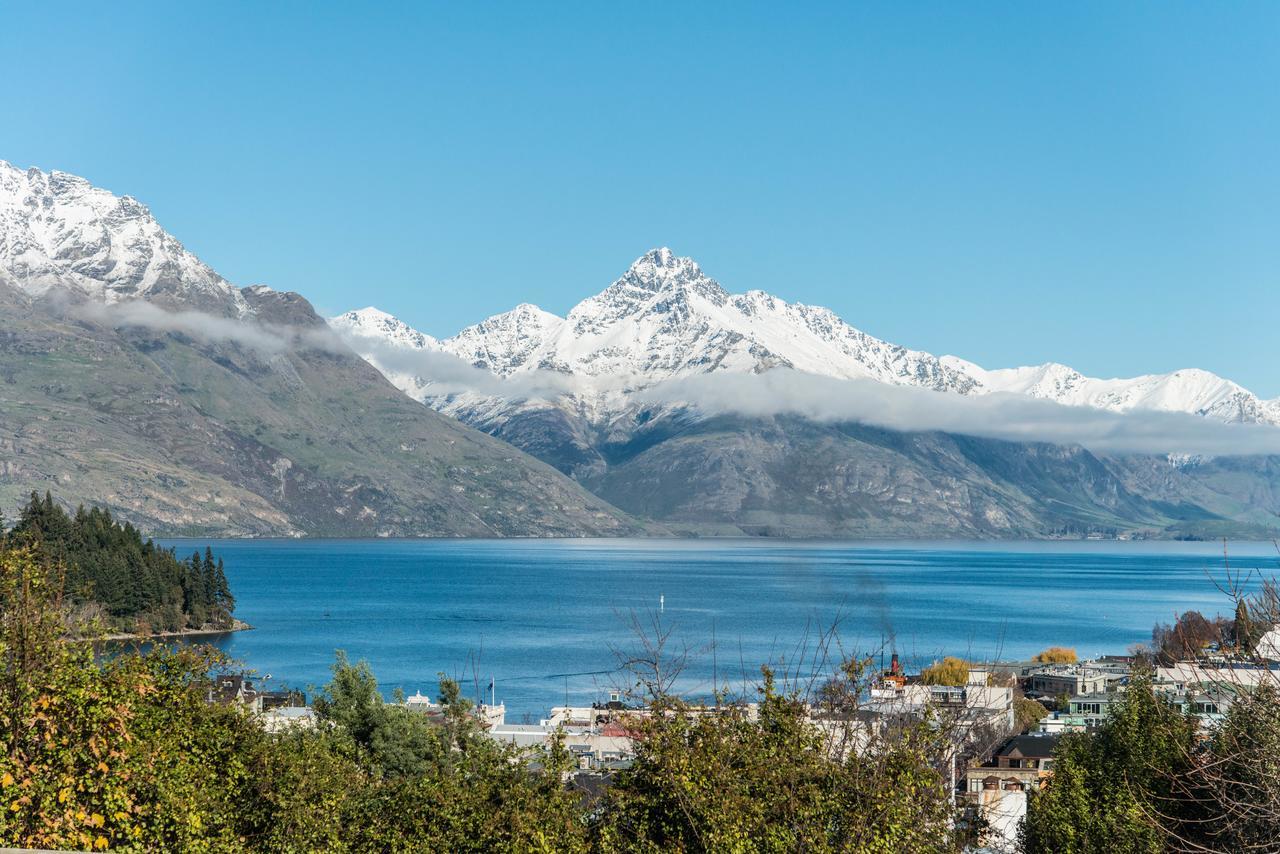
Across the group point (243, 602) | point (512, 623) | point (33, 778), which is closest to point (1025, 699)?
point (512, 623)

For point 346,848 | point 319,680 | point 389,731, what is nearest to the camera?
point 346,848

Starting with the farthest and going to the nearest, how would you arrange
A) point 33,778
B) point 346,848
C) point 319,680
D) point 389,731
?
point 319,680 < point 389,731 < point 346,848 < point 33,778

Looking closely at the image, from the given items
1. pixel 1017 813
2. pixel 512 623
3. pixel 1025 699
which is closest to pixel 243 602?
pixel 512 623

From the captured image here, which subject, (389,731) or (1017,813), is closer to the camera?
(1017,813)

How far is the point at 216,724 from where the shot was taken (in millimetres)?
27094

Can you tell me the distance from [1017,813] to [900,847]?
27.7m

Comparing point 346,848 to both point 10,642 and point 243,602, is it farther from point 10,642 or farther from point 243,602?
point 243,602

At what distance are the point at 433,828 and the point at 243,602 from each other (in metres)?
178

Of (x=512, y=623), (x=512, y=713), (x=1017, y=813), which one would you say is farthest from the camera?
(x=512, y=623)

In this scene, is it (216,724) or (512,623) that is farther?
(512,623)

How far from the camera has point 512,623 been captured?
161250 mm

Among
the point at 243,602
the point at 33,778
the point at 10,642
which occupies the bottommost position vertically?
the point at 243,602

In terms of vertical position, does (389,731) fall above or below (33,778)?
below

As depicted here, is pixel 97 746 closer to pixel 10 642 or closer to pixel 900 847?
pixel 10 642
